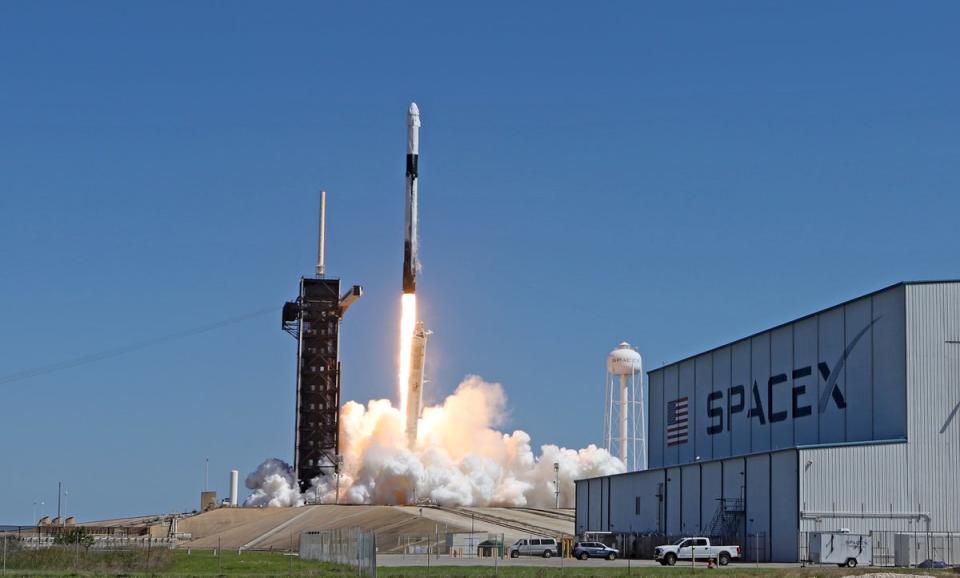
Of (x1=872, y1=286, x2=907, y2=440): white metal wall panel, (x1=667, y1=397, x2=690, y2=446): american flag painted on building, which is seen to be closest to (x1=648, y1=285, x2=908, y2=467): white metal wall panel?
(x1=872, y1=286, x2=907, y2=440): white metal wall panel

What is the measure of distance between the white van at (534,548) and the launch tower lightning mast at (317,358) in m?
54.0

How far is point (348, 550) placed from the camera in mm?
66688

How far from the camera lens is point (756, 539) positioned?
3155 inches

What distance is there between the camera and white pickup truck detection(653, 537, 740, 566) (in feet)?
247

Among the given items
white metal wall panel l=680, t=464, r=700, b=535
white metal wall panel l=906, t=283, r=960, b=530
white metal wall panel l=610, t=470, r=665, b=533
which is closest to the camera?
white metal wall panel l=906, t=283, r=960, b=530

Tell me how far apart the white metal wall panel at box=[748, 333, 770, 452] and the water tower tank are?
3919 centimetres

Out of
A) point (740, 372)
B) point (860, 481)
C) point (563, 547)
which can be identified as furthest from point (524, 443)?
point (860, 481)

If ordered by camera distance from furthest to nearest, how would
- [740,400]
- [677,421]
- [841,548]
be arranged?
[677,421] → [740,400] → [841,548]

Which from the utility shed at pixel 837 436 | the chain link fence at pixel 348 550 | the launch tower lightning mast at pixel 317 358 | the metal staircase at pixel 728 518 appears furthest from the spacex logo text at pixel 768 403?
the launch tower lightning mast at pixel 317 358

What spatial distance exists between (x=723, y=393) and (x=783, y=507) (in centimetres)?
2496

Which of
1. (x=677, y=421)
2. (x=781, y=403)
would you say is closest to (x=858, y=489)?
(x=781, y=403)

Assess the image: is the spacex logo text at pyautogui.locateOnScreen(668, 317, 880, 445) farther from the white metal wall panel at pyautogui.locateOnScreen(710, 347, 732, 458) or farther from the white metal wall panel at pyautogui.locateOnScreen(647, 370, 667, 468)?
the white metal wall panel at pyautogui.locateOnScreen(647, 370, 667, 468)

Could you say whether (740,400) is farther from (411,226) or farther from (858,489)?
(411,226)

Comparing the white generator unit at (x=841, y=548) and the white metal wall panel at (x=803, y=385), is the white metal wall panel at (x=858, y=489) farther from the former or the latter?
the white generator unit at (x=841, y=548)
